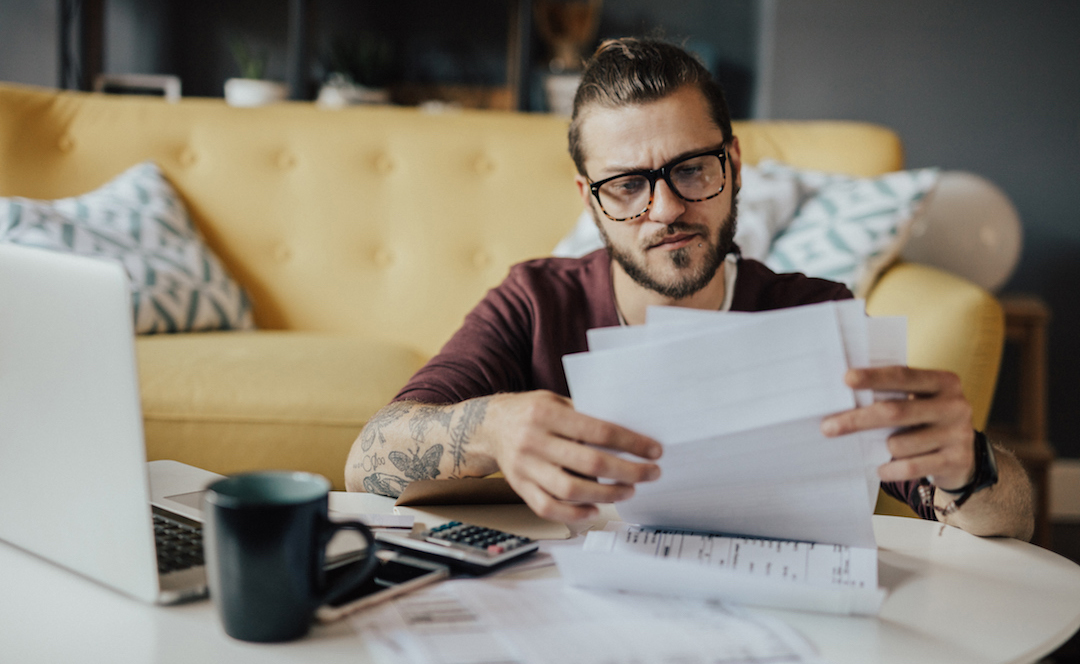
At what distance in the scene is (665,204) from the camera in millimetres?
1056

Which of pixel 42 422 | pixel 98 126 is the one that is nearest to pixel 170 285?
pixel 98 126

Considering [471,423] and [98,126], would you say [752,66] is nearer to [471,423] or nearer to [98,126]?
[98,126]

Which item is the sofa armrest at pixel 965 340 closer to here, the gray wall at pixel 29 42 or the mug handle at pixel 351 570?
the mug handle at pixel 351 570

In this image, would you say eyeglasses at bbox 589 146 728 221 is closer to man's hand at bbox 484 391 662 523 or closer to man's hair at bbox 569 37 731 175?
man's hair at bbox 569 37 731 175

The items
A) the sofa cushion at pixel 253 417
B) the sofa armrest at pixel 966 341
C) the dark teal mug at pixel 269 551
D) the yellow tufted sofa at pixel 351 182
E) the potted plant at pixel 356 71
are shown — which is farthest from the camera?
the potted plant at pixel 356 71

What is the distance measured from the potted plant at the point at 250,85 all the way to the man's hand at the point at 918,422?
2484mm

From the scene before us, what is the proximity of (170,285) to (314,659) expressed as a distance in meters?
1.54

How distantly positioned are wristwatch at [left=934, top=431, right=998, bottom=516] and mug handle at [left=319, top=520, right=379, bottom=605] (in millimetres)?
523

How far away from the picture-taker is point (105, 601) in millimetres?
569

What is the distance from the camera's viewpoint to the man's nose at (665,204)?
105 cm

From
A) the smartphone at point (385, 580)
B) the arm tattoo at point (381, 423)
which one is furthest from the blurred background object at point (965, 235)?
the smartphone at point (385, 580)

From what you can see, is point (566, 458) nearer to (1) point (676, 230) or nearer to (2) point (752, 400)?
(2) point (752, 400)

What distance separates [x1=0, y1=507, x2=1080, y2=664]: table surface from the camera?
0.51m

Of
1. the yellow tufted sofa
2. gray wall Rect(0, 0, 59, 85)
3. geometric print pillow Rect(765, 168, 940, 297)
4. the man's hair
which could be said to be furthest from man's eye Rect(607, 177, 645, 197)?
gray wall Rect(0, 0, 59, 85)
